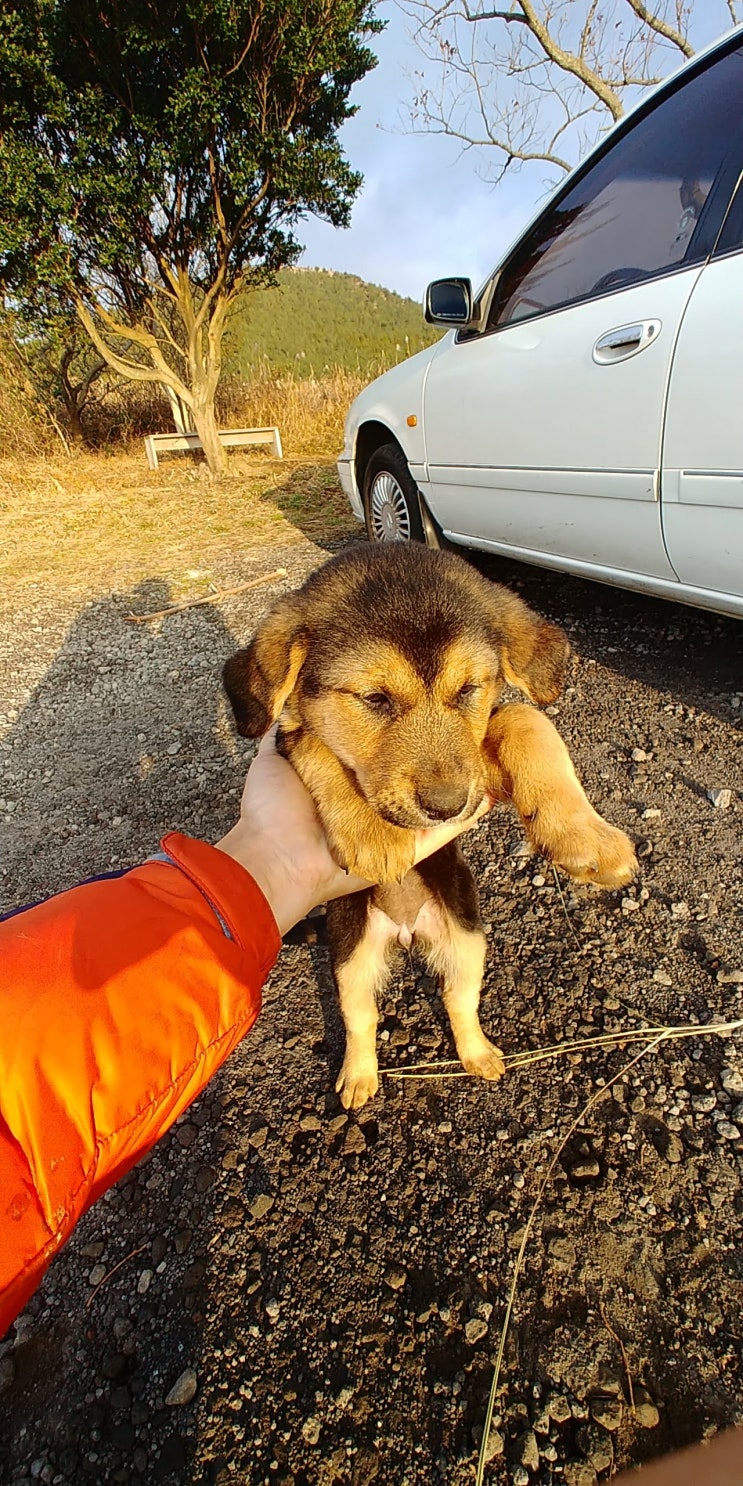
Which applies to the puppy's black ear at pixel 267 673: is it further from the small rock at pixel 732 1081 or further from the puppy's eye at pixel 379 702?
the small rock at pixel 732 1081

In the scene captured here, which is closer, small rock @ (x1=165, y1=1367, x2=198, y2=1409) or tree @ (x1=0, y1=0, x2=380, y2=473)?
small rock @ (x1=165, y1=1367, x2=198, y2=1409)

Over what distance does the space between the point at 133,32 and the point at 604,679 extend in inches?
482

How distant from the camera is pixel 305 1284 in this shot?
5.83 feet

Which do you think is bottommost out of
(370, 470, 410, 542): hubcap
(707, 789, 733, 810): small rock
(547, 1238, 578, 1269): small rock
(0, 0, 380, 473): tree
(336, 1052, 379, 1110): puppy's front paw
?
(547, 1238, 578, 1269): small rock

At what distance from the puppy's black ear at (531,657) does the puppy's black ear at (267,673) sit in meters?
0.67

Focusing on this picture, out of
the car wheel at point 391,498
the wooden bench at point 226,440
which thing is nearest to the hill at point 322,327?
the car wheel at point 391,498

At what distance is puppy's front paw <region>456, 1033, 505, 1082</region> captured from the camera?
2.23 meters

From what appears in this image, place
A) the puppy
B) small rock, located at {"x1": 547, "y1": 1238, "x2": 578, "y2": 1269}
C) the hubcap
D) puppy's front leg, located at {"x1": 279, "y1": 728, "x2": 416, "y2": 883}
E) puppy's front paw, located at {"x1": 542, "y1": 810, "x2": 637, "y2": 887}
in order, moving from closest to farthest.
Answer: small rock, located at {"x1": 547, "y1": 1238, "x2": 578, "y2": 1269} < puppy's front paw, located at {"x1": 542, "y1": 810, "x2": 637, "y2": 887} < the puppy < puppy's front leg, located at {"x1": 279, "y1": 728, "x2": 416, "y2": 883} < the hubcap

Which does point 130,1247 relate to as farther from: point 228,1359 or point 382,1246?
point 382,1246

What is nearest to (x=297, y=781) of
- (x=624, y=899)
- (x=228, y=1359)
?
(x=624, y=899)

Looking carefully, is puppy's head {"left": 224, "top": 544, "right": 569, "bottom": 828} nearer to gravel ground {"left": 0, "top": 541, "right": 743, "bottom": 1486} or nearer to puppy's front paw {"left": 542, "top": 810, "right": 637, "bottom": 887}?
puppy's front paw {"left": 542, "top": 810, "right": 637, "bottom": 887}

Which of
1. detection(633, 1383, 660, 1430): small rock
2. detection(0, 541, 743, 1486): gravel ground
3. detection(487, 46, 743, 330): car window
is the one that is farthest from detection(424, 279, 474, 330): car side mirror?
detection(633, 1383, 660, 1430): small rock

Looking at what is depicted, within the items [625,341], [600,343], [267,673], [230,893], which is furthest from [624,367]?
[230,893]

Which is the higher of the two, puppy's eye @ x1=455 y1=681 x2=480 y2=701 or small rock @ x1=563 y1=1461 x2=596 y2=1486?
puppy's eye @ x1=455 y1=681 x2=480 y2=701
